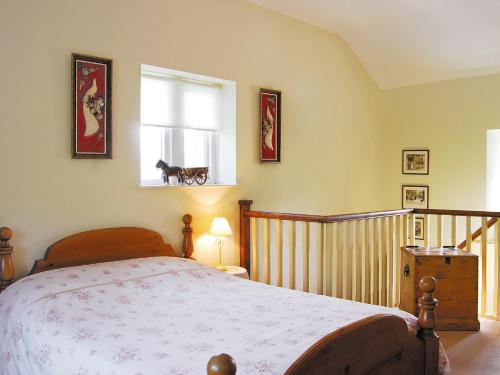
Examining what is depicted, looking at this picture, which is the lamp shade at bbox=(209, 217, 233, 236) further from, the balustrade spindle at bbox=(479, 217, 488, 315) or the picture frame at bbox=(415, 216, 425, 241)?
the picture frame at bbox=(415, 216, 425, 241)

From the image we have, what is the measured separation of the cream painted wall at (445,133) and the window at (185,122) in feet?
8.52

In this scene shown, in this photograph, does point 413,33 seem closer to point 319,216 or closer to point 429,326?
point 319,216

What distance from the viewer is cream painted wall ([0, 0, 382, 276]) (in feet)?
9.50

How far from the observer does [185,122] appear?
3967mm

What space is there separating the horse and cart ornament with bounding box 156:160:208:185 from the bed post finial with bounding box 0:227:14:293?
4.10 feet

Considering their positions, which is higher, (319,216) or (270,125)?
(270,125)

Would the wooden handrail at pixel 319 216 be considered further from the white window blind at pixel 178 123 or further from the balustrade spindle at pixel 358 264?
the white window blind at pixel 178 123

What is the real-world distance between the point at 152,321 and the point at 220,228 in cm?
165

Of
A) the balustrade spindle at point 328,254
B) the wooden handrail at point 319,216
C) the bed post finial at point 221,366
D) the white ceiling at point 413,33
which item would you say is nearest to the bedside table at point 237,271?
the wooden handrail at point 319,216

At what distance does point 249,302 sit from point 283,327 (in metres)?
0.46

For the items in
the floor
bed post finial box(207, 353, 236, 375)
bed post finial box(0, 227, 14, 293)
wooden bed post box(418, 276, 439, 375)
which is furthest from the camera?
the floor

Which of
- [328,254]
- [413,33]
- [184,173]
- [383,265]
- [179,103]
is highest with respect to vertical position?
[413,33]

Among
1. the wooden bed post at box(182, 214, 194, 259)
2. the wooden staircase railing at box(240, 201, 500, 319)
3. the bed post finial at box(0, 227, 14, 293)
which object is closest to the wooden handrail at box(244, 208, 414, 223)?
the wooden staircase railing at box(240, 201, 500, 319)

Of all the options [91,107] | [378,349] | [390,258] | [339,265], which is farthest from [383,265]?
[91,107]
